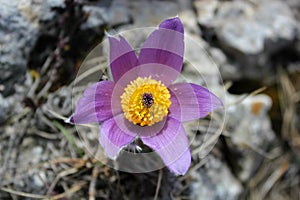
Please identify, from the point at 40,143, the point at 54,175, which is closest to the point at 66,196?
the point at 54,175

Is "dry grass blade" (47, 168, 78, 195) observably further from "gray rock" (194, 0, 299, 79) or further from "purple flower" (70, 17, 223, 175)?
"gray rock" (194, 0, 299, 79)

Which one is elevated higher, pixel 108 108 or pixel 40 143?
pixel 108 108

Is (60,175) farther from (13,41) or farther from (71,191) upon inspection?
(13,41)

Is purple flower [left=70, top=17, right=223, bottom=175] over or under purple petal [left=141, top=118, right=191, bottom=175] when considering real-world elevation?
over

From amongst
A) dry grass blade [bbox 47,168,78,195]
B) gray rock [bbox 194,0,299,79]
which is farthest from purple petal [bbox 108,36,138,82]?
gray rock [bbox 194,0,299,79]

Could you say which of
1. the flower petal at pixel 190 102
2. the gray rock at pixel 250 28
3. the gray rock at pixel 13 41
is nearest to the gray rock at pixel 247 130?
the gray rock at pixel 250 28

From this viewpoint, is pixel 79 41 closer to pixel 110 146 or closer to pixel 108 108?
pixel 108 108

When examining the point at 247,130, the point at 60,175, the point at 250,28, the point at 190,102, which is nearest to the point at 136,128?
the point at 190,102
